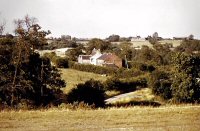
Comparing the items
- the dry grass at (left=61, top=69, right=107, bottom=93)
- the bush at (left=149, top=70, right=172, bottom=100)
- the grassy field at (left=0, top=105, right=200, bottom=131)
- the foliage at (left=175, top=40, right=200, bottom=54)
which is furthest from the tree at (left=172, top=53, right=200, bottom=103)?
the foliage at (left=175, top=40, right=200, bottom=54)

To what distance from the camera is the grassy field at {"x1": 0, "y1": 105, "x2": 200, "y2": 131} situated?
14.3m

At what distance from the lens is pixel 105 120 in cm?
1584

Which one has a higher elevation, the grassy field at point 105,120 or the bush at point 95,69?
the bush at point 95,69

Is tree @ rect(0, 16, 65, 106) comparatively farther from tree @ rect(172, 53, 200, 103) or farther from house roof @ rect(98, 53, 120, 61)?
house roof @ rect(98, 53, 120, 61)

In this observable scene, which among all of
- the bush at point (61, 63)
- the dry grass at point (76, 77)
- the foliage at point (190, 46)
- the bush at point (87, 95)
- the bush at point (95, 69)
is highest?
the foliage at point (190, 46)

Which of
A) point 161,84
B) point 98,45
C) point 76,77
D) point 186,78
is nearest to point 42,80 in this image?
point 186,78

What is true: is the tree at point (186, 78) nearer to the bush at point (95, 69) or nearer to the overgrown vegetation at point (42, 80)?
the overgrown vegetation at point (42, 80)

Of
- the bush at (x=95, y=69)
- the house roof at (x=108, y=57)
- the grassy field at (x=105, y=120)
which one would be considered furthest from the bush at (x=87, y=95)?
the house roof at (x=108, y=57)

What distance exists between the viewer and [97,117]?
16516 millimetres

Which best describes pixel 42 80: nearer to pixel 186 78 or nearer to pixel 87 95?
pixel 87 95

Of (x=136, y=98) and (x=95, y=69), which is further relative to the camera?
(x=95, y=69)

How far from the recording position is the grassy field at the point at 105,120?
14.3 metres

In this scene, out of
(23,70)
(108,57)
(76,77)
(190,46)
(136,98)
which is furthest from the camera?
(190,46)

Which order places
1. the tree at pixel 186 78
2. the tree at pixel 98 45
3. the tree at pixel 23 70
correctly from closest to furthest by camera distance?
the tree at pixel 23 70, the tree at pixel 186 78, the tree at pixel 98 45
